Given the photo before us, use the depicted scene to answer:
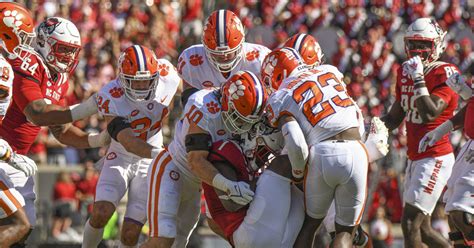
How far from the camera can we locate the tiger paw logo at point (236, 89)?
7289 mm

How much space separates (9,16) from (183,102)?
166 centimetres

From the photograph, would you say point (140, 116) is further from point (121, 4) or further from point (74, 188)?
point (121, 4)

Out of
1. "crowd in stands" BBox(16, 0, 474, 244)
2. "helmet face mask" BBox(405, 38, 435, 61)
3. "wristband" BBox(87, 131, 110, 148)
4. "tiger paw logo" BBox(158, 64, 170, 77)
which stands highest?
"tiger paw logo" BBox(158, 64, 170, 77)

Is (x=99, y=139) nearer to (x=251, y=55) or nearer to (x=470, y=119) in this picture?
(x=251, y=55)

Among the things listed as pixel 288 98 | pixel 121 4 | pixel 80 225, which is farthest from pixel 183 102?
pixel 121 4

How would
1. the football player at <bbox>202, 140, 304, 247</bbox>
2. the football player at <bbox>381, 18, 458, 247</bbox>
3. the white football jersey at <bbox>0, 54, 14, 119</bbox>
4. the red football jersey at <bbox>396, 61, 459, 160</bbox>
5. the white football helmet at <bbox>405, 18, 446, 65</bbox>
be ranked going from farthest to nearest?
the white football helmet at <bbox>405, 18, 446, 65</bbox>, the red football jersey at <bbox>396, 61, 459, 160</bbox>, the football player at <bbox>381, 18, 458, 247</bbox>, the white football jersey at <bbox>0, 54, 14, 119</bbox>, the football player at <bbox>202, 140, 304, 247</bbox>

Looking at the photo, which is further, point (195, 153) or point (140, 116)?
point (140, 116)

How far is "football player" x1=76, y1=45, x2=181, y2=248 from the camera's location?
8.43 metres

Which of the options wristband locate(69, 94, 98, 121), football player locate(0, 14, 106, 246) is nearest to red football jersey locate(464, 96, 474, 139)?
wristband locate(69, 94, 98, 121)

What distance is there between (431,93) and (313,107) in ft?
7.88

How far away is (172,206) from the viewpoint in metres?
7.96

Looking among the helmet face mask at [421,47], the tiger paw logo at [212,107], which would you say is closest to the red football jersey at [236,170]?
the tiger paw logo at [212,107]

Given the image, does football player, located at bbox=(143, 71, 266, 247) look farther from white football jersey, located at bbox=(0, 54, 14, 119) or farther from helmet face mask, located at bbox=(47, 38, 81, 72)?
helmet face mask, located at bbox=(47, 38, 81, 72)

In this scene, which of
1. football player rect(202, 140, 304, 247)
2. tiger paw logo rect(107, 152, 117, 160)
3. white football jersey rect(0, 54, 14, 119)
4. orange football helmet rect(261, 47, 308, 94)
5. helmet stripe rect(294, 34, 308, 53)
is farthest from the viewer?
tiger paw logo rect(107, 152, 117, 160)
